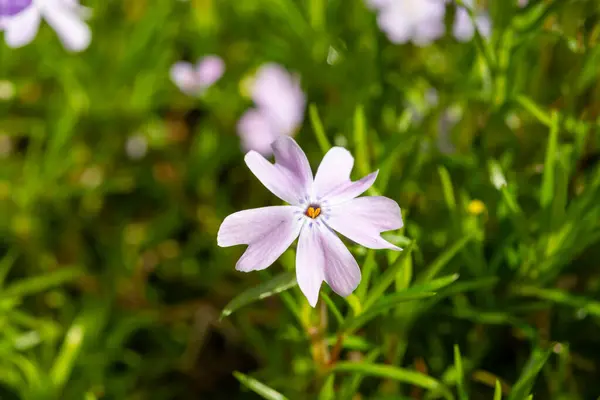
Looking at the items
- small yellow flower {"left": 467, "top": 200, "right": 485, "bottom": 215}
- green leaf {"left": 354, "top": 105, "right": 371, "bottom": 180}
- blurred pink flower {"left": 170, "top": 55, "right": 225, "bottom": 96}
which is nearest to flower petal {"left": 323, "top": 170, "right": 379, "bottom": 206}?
green leaf {"left": 354, "top": 105, "right": 371, "bottom": 180}

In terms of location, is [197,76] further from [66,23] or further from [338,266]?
[338,266]

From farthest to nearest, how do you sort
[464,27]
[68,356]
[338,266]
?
[464,27], [68,356], [338,266]

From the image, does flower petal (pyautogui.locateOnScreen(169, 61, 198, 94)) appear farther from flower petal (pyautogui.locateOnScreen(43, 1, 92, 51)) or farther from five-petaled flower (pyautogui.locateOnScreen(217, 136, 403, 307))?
five-petaled flower (pyautogui.locateOnScreen(217, 136, 403, 307))

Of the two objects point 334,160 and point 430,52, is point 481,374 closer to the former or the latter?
point 334,160

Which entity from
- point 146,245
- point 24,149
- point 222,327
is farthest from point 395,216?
point 24,149

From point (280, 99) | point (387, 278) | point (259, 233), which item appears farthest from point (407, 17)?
point (259, 233)

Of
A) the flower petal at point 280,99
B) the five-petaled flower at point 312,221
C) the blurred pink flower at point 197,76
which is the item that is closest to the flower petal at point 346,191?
the five-petaled flower at point 312,221
